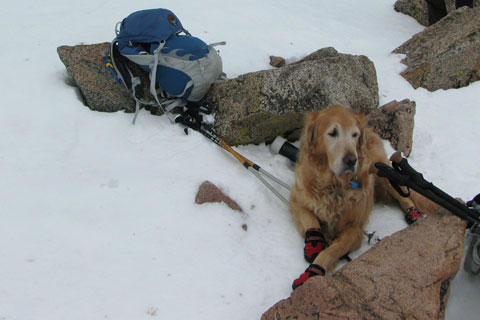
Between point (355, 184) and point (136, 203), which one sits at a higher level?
point (355, 184)

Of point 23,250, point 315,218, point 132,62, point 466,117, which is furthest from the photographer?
point 466,117

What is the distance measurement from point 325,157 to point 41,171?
9.48ft

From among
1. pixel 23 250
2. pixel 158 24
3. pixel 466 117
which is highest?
pixel 158 24

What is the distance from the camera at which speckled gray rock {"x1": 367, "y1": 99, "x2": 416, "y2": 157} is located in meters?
4.84

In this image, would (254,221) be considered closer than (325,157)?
No

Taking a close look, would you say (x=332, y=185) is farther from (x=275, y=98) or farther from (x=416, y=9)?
(x=416, y=9)

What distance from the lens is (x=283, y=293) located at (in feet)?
9.95

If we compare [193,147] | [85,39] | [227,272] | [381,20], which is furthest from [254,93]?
[381,20]

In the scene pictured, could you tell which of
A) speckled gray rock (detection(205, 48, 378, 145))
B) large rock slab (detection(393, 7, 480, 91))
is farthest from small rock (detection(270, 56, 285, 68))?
large rock slab (detection(393, 7, 480, 91))

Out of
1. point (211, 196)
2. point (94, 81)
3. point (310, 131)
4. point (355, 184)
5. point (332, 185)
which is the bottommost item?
point (211, 196)

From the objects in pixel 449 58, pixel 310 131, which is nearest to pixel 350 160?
pixel 310 131

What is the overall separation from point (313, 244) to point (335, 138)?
1.01 metres

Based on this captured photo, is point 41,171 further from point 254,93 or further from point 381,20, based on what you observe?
point 381,20

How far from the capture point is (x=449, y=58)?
651cm
